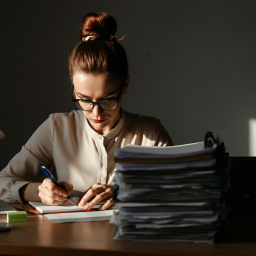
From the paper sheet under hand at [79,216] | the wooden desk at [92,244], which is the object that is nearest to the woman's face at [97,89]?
the paper sheet under hand at [79,216]

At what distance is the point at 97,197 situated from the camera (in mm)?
1058

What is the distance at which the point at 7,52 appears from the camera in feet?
9.99

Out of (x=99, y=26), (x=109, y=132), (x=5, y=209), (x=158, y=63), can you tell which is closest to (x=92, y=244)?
(x=5, y=209)

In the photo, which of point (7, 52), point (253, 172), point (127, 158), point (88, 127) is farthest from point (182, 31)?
point (127, 158)

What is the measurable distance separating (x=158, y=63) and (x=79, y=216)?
7.66ft

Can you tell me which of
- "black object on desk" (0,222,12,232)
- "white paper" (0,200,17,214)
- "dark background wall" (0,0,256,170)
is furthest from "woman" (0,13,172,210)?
"dark background wall" (0,0,256,170)

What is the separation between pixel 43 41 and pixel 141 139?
6.10ft

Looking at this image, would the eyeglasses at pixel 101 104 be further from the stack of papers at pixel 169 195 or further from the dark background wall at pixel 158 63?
the dark background wall at pixel 158 63

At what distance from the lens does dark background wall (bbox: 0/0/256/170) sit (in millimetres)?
3012

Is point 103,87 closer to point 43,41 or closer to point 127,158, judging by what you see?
point 127,158

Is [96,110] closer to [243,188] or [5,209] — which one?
[5,209]

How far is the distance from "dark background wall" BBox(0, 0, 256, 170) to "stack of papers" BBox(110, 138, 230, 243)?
94.4 inches

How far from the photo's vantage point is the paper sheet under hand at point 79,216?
89 centimetres

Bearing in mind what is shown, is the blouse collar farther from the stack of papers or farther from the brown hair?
the stack of papers
